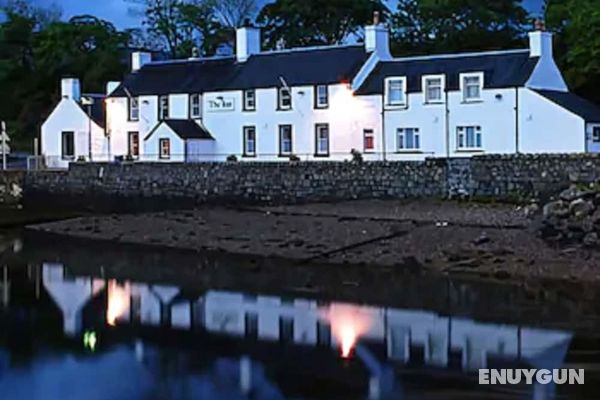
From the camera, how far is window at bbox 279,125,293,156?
48375 mm

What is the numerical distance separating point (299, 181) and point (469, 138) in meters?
7.29

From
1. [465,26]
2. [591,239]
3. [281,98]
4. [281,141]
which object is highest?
[465,26]

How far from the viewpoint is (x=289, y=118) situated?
48.3 meters

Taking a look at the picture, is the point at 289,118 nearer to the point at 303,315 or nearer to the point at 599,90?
the point at 599,90

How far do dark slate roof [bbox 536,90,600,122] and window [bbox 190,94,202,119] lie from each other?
18.5m

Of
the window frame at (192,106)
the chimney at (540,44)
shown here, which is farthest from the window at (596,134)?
the window frame at (192,106)

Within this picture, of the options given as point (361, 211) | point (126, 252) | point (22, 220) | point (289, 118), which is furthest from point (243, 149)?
point (126, 252)

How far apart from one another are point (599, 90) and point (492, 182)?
16957 millimetres

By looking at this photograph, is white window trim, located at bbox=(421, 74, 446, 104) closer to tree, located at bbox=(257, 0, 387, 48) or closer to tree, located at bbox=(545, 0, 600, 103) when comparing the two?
tree, located at bbox=(545, 0, 600, 103)

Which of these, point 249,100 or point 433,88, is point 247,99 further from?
point 433,88

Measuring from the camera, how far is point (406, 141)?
4419 cm

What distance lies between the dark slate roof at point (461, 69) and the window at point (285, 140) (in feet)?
14.3

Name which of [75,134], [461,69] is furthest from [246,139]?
[75,134]

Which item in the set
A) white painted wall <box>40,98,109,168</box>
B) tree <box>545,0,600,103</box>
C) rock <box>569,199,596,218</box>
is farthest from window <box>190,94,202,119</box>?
rock <box>569,199,596,218</box>
